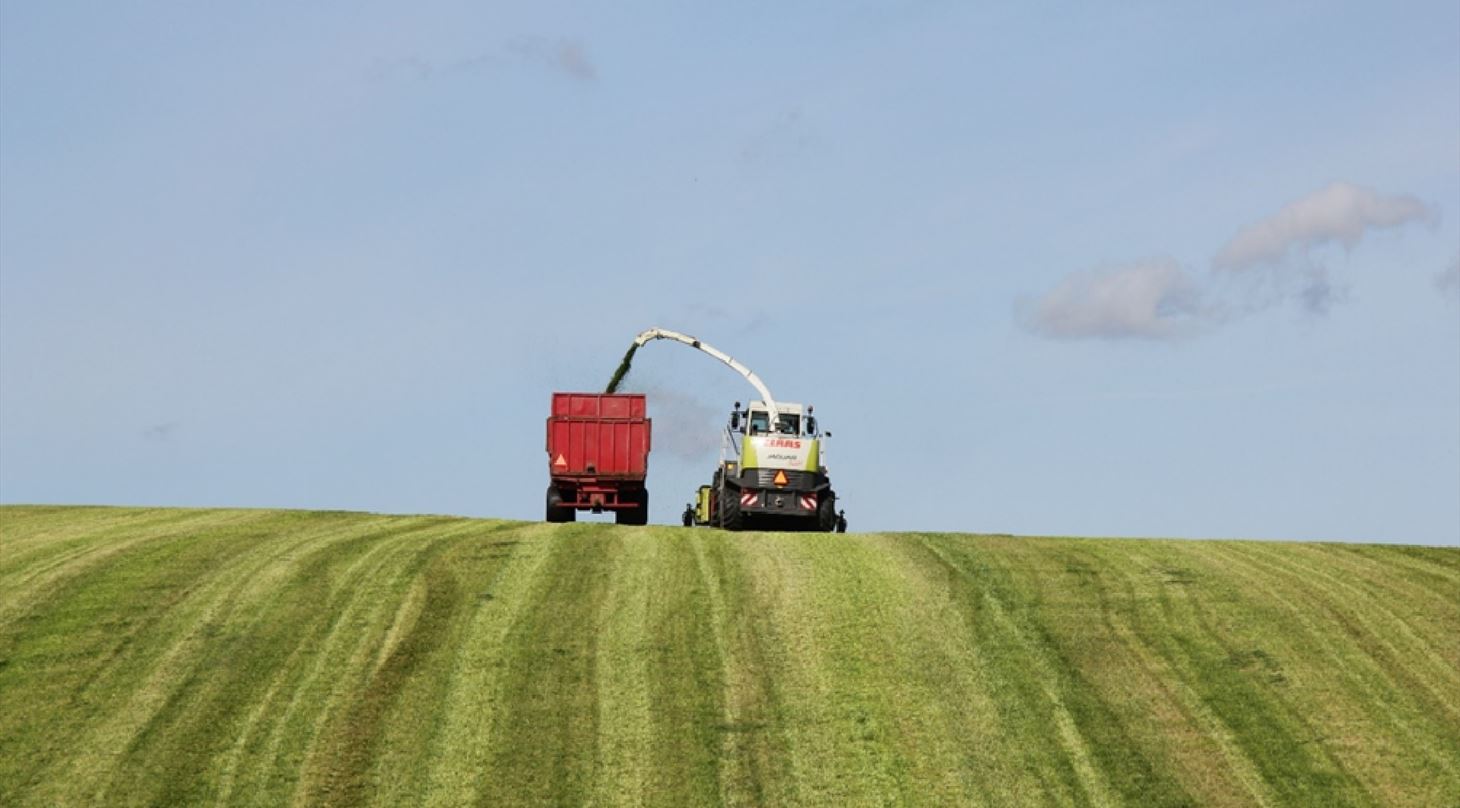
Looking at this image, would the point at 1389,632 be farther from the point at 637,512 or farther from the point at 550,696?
the point at 637,512

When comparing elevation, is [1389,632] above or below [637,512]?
below

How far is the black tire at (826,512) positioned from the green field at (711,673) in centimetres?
618

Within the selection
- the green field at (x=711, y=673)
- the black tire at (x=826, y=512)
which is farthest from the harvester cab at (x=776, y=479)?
the green field at (x=711, y=673)

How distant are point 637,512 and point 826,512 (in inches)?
224

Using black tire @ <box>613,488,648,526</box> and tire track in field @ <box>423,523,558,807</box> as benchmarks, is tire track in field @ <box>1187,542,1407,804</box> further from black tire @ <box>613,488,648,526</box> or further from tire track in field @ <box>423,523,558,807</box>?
black tire @ <box>613,488,648,526</box>

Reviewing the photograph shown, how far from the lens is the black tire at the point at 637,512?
3984 centimetres

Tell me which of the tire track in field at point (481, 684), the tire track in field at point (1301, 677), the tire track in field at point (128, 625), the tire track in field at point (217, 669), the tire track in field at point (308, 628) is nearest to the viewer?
the tire track in field at point (481, 684)

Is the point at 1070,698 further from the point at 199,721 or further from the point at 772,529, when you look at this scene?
the point at 772,529

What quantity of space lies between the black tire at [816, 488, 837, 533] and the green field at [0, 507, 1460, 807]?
20.3 feet

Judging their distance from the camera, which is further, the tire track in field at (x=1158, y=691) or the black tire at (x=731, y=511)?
the black tire at (x=731, y=511)

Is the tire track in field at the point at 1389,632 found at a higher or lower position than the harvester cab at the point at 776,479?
lower

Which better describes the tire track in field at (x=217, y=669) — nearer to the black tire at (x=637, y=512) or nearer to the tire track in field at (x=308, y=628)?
the tire track in field at (x=308, y=628)

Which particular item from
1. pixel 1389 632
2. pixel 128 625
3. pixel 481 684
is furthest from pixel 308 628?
pixel 1389 632

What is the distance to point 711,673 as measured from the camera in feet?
71.7
